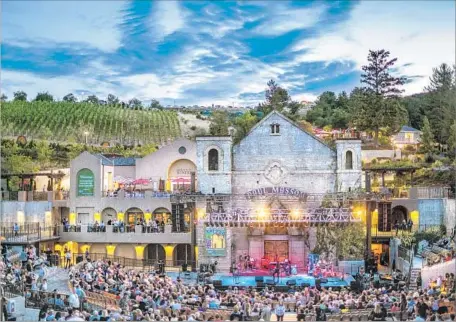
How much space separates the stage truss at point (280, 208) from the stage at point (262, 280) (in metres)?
2.93

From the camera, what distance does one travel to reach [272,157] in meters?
39.1

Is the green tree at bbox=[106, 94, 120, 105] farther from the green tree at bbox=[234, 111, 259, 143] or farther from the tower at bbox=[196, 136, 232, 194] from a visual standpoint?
the tower at bbox=[196, 136, 232, 194]

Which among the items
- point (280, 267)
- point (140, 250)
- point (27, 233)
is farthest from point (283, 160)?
point (27, 233)

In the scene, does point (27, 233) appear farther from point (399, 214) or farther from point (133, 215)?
point (399, 214)

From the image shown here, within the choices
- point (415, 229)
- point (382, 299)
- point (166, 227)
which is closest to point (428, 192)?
point (415, 229)

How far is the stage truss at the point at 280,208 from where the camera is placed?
36.2 meters

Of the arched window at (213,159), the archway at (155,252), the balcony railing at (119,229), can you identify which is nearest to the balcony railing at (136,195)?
the balcony railing at (119,229)

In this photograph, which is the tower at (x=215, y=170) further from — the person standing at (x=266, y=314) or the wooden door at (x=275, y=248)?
the person standing at (x=266, y=314)

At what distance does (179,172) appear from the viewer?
154ft

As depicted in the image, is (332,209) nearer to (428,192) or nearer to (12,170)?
(428,192)

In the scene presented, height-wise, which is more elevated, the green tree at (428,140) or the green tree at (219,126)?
the green tree at (219,126)

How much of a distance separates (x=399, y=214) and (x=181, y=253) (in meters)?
14.0

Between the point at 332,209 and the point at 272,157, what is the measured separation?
4987 millimetres

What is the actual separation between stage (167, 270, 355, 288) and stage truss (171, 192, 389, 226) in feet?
9.61
